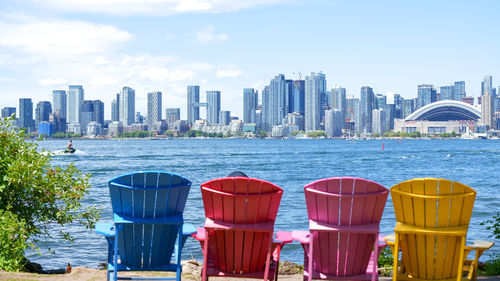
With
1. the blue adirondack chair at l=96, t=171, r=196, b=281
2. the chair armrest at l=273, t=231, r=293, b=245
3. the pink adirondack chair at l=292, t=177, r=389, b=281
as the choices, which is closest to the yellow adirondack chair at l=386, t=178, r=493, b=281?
the pink adirondack chair at l=292, t=177, r=389, b=281

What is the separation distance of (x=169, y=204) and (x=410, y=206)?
6.67 feet

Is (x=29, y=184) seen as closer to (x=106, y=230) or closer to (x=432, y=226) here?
(x=106, y=230)

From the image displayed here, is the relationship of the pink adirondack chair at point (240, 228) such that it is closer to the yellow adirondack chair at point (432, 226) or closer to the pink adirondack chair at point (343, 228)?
the pink adirondack chair at point (343, 228)

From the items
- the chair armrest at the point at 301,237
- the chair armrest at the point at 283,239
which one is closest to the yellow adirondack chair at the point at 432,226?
the chair armrest at the point at 301,237

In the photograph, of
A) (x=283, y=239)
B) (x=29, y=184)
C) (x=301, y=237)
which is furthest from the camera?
(x=29, y=184)

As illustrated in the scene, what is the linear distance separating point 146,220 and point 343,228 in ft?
5.49

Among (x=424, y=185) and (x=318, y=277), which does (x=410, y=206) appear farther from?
(x=318, y=277)

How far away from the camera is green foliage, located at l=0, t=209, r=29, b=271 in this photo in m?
7.06

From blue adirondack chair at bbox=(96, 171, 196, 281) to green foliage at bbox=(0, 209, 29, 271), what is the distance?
1951mm

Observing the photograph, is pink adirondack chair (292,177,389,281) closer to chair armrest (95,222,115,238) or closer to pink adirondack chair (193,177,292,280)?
pink adirondack chair (193,177,292,280)

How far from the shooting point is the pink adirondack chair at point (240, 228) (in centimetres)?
514

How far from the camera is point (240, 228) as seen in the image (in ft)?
17.1

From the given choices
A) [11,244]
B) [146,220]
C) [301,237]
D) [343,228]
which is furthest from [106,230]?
[11,244]

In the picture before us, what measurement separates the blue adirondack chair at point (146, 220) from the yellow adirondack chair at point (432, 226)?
1.85 meters
